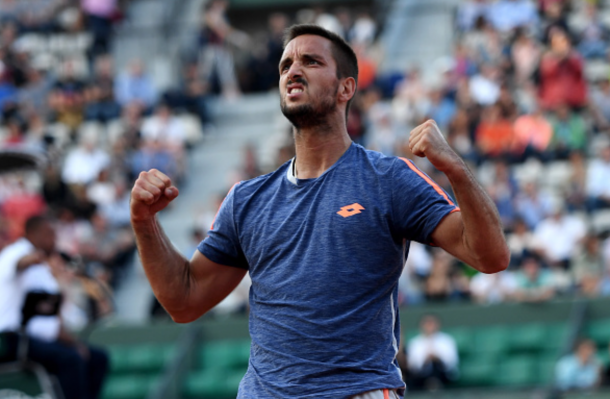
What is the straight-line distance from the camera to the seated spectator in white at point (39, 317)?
8.52 m

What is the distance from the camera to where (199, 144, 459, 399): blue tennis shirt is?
3662 mm

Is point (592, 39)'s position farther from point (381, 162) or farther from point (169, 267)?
point (169, 267)

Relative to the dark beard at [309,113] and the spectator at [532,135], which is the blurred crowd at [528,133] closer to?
the spectator at [532,135]

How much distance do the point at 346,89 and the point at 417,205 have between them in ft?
2.36

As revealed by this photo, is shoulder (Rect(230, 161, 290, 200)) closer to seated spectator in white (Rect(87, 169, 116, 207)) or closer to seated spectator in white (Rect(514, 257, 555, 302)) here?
seated spectator in white (Rect(514, 257, 555, 302))

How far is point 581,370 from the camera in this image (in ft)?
36.4

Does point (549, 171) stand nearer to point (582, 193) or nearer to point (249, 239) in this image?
point (582, 193)

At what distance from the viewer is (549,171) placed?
14172 millimetres

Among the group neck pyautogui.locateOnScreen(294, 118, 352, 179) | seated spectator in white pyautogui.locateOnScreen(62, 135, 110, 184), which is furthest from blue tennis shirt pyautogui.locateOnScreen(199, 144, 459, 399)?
seated spectator in white pyautogui.locateOnScreen(62, 135, 110, 184)

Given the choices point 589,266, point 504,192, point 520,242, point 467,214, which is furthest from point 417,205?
point 504,192

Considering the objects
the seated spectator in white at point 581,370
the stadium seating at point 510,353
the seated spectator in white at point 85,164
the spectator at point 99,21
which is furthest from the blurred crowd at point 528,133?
the spectator at point 99,21

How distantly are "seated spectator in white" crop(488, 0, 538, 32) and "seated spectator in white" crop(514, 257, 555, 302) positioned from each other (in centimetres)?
529

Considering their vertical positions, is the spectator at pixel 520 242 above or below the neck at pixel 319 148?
below

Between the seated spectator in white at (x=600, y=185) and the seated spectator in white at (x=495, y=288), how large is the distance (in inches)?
62.5
